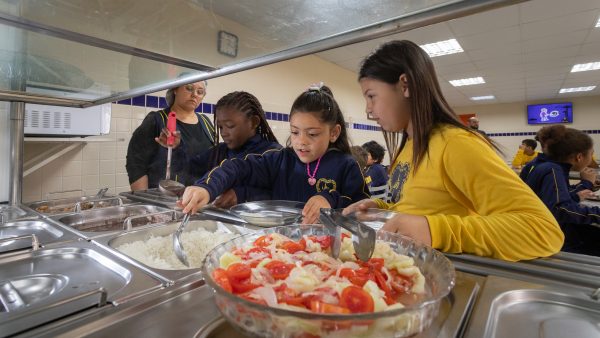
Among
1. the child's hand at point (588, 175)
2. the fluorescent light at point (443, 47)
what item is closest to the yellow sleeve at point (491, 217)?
the child's hand at point (588, 175)

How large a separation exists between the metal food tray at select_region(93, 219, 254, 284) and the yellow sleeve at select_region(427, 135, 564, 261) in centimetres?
59

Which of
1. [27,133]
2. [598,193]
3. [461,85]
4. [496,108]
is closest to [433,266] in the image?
[27,133]

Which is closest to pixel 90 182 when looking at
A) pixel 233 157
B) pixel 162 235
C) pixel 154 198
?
pixel 154 198

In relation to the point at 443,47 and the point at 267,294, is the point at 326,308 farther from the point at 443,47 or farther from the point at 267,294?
the point at 443,47

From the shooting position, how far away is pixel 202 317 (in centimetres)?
51

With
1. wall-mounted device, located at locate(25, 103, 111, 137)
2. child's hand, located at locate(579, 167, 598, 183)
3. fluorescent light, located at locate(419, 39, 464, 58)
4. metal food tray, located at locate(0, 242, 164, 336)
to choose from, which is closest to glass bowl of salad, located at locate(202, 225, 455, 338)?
metal food tray, located at locate(0, 242, 164, 336)

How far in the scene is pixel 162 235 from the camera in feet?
3.74

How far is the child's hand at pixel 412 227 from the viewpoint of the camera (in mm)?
760

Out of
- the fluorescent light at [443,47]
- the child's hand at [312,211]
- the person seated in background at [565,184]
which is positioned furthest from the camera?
the fluorescent light at [443,47]

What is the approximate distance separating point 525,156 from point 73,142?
889cm

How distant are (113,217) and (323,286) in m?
1.31

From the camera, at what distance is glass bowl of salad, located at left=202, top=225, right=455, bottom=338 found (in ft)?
1.15

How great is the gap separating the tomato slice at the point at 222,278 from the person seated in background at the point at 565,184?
2.45m

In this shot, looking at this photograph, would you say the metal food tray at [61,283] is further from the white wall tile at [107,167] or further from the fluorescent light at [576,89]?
the fluorescent light at [576,89]
